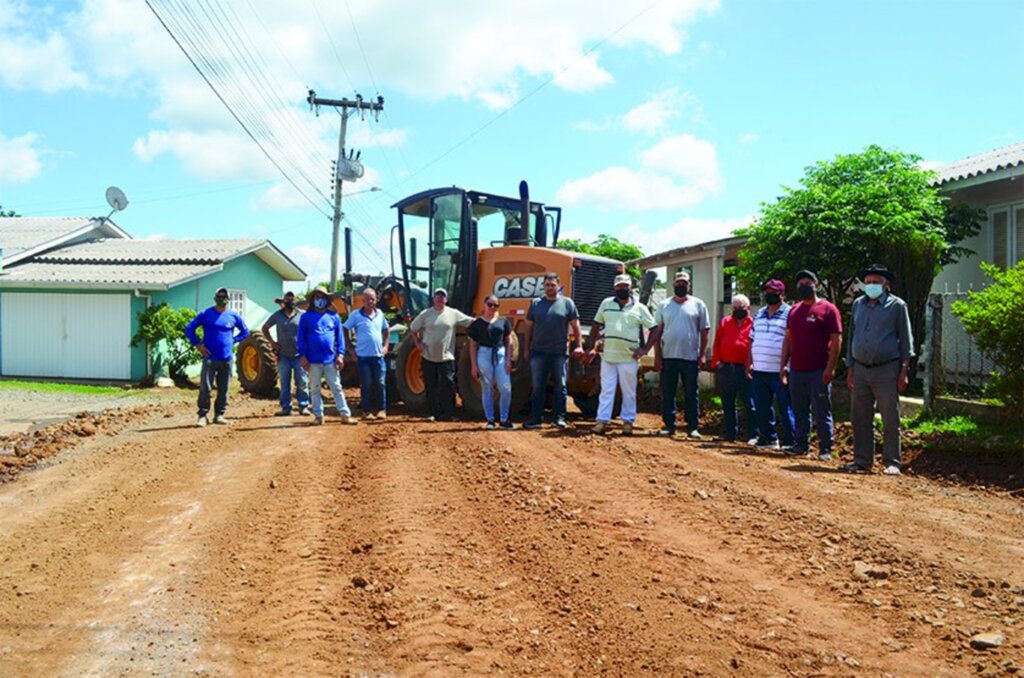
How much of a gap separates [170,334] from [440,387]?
1006 cm

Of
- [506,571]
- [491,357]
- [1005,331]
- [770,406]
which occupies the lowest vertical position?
[506,571]

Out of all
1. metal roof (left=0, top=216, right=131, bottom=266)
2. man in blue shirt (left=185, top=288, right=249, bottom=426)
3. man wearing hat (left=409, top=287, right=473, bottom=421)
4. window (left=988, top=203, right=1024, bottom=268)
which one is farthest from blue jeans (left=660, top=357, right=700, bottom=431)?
metal roof (left=0, top=216, right=131, bottom=266)

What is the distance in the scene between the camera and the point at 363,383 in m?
11.6

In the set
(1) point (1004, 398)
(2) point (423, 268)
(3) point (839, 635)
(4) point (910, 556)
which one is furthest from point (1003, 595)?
(2) point (423, 268)

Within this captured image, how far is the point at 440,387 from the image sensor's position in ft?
36.8

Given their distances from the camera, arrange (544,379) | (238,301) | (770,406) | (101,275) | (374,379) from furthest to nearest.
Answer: (238,301) → (101,275) → (374,379) → (544,379) → (770,406)

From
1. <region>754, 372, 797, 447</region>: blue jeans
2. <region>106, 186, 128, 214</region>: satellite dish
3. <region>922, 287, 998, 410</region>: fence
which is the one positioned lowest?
<region>754, 372, 797, 447</region>: blue jeans

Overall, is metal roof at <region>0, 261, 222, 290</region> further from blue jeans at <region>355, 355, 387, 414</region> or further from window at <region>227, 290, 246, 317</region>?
blue jeans at <region>355, 355, 387, 414</region>

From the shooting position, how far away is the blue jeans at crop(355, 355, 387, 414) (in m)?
11.6

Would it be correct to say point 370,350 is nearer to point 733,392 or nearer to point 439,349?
point 439,349

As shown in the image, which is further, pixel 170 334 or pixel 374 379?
pixel 170 334

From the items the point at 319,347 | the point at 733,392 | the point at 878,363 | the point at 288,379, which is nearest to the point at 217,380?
the point at 288,379

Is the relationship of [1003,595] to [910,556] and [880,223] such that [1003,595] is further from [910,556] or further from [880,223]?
[880,223]

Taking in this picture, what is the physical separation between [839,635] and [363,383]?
8.65 metres
